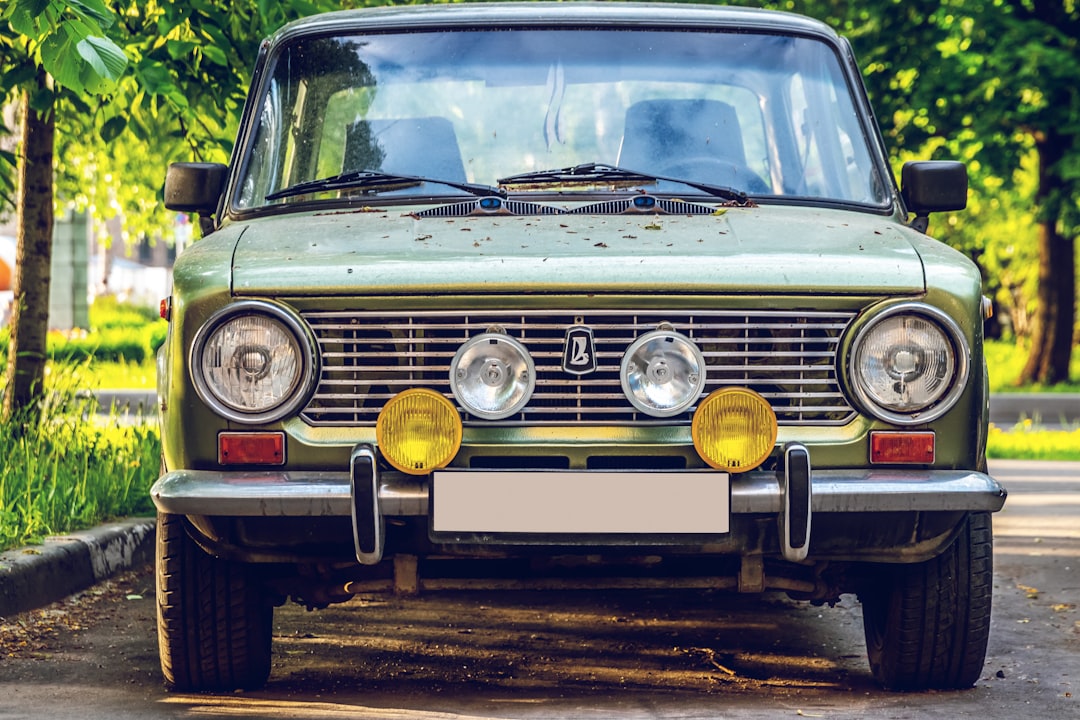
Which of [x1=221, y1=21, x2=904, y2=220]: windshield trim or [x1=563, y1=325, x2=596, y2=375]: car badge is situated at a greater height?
[x1=221, y1=21, x2=904, y2=220]: windshield trim

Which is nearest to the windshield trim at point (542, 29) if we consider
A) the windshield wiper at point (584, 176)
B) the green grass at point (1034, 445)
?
the windshield wiper at point (584, 176)

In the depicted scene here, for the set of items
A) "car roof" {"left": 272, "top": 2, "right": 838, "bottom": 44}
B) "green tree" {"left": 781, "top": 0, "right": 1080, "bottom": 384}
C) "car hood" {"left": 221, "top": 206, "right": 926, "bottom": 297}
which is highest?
"green tree" {"left": 781, "top": 0, "right": 1080, "bottom": 384}

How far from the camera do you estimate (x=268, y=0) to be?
7.23 meters

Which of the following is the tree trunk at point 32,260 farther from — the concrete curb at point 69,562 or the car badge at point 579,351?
the car badge at point 579,351

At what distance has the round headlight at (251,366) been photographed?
4.43 metres

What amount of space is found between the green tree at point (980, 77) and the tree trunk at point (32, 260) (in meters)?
9.63

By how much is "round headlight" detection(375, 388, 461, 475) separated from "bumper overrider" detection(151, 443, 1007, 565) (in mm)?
38

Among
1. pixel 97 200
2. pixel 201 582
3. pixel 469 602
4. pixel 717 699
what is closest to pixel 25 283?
pixel 469 602

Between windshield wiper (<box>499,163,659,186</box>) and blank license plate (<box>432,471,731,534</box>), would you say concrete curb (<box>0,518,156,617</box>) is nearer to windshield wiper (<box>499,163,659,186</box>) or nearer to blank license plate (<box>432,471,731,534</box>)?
windshield wiper (<box>499,163,659,186</box>)

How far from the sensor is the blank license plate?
4.31 metres

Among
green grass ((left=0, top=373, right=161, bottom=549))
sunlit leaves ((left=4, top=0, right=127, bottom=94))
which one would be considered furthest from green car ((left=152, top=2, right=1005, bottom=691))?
green grass ((left=0, top=373, right=161, bottom=549))

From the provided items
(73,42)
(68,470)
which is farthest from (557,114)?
(68,470)

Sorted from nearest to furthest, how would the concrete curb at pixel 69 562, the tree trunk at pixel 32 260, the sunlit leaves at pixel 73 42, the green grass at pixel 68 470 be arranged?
the sunlit leaves at pixel 73 42
the concrete curb at pixel 69 562
the green grass at pixel 68 470
the tree trunk at pixel 32 260

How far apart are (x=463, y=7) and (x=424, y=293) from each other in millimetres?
1638
